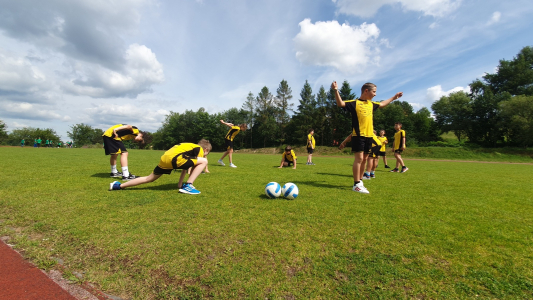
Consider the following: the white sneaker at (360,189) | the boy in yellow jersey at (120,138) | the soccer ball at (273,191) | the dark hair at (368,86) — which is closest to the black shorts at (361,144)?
the white sneaker at (360,189)

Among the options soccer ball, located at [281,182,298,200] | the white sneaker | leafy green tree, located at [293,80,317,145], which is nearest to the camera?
soccer ball, located at [281,182,298,200]

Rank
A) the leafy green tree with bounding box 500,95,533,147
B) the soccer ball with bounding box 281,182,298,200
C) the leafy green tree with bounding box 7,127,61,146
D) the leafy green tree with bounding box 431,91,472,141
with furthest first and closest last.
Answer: the leafy green tree with bounding box 7,127,61,146, the leafy green tree with bounding box 431,91,472,141, the leafy green tree with bounding box 500,95,533,147, the soccer ball with bounding box 281,182,298,200

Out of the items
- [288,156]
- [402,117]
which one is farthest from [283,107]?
[288,156]

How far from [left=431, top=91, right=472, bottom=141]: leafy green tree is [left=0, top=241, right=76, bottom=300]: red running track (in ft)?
188

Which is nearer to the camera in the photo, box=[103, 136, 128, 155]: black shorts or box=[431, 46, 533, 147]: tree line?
box=[103, 136, 128, 155]: black shorts

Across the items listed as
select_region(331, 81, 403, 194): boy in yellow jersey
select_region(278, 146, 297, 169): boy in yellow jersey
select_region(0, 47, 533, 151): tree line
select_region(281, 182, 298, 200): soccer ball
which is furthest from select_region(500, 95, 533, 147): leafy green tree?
select_region(281, 182, 298, 200): soccer ball

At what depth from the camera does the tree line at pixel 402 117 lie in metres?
39.5

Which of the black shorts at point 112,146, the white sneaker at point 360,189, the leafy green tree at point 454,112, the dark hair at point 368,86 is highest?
the leafy green tree at point 454,112

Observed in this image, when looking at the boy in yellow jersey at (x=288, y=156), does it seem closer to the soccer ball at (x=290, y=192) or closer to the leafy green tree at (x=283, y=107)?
the soccer ball at (x=290, y=192)

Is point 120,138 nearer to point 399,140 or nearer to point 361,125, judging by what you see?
point 361,125

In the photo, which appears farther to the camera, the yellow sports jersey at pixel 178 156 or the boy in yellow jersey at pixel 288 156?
the boy in yellow jersey at pixel 288 156

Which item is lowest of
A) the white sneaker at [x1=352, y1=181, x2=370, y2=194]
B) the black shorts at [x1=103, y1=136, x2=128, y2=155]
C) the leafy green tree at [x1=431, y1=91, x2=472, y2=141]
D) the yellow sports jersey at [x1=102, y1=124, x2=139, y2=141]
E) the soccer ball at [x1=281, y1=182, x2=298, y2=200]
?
the white sneaker at [x1=352, y1=181, x2=370, y2=194]

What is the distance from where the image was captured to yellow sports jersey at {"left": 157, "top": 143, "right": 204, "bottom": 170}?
202 inches

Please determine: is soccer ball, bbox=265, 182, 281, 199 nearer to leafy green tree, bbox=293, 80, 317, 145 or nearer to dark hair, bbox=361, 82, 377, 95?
dark hair, bbox=361, 82, 377, 95
